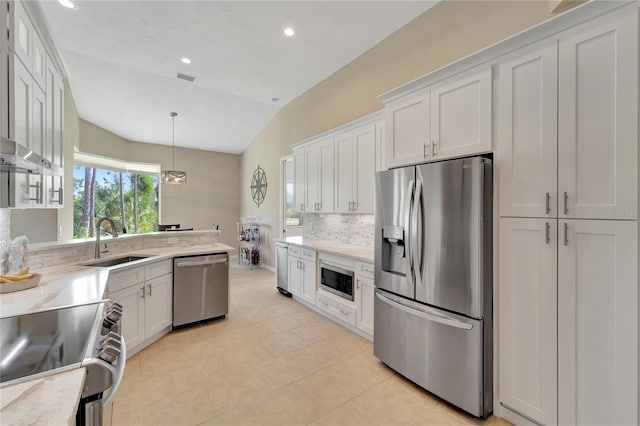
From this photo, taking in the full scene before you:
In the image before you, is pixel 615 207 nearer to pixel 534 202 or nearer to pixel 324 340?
pixel 534 202

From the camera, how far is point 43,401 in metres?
0.75

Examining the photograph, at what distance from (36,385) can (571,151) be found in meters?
2.67

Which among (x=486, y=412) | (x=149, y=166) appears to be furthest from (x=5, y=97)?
(x=149, y=166)

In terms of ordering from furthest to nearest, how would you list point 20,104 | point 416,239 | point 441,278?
point 416,239, point 441,278, point 20,104

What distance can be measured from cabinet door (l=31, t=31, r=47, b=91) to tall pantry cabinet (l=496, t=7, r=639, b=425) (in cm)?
312

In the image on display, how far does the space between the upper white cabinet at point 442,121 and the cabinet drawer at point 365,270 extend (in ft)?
3.73

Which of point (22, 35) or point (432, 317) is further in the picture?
point (432, 317)

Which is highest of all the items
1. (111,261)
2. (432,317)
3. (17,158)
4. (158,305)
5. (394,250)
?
(17,158)

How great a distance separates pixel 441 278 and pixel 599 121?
4.36 feet

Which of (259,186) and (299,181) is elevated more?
(259,186)

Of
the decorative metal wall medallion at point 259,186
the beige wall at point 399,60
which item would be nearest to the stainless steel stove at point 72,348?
the beige wall at point 399,60

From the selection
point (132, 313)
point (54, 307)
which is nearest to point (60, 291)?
Result: point (54, 307)

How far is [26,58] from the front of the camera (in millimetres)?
1558

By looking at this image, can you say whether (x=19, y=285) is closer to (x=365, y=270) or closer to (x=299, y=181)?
(x=365, y=270)
